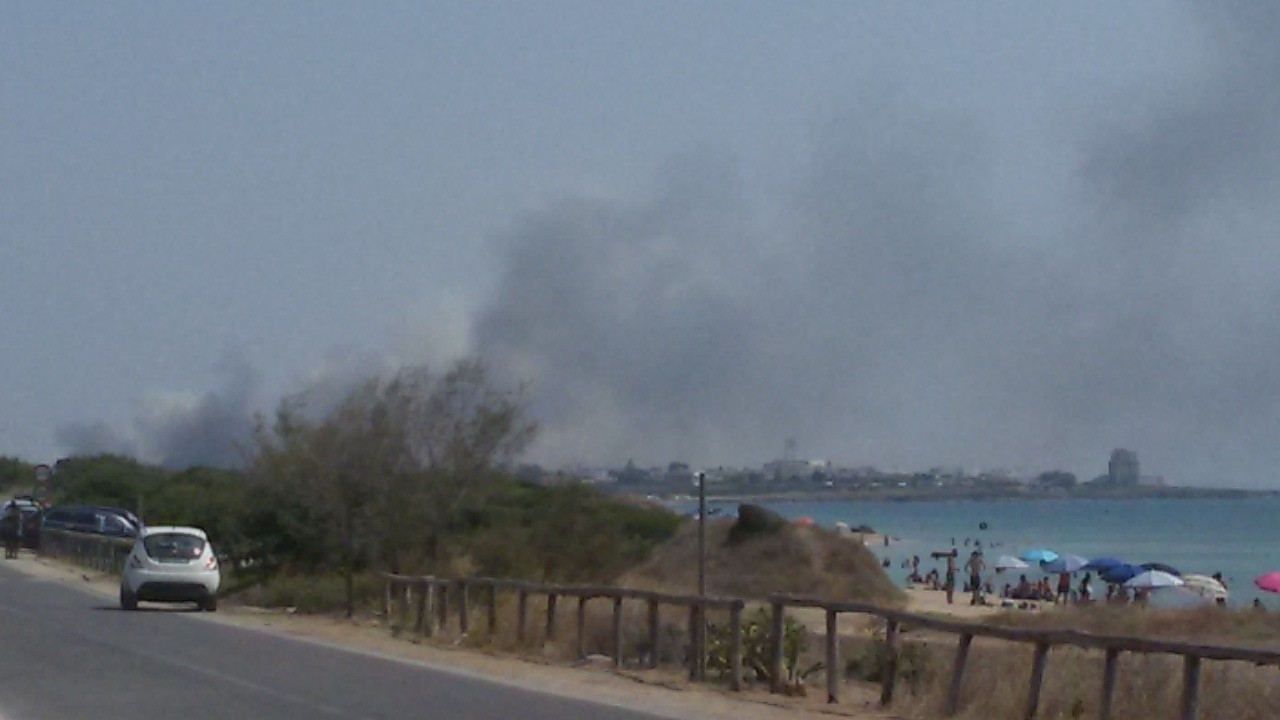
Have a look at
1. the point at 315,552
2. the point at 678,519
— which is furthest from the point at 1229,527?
the point at 315,552

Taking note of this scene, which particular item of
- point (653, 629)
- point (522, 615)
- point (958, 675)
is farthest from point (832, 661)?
point (522, 615)

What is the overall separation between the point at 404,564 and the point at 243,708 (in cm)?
2035

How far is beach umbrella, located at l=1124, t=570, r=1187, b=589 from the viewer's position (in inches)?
2084

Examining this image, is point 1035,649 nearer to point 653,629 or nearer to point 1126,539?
point 653,629

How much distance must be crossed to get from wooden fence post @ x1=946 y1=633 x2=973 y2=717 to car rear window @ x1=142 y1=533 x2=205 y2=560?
809 inches

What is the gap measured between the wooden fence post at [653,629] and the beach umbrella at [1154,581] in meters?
32.9

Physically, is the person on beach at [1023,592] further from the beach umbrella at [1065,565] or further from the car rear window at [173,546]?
the car rear window at [173,546]

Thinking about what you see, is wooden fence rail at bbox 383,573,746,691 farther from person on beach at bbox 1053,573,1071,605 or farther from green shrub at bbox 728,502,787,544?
person on beach at bbox 1053,573,1071,605

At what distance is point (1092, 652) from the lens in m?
20.6

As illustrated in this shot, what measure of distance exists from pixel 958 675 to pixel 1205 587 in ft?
126

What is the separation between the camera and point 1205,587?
53.7 m

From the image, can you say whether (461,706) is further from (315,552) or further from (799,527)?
(799,527)

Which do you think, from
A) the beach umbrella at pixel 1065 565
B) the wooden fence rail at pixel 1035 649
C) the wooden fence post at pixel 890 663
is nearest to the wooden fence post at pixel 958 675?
the wooden fence rail at pixel 1035 649

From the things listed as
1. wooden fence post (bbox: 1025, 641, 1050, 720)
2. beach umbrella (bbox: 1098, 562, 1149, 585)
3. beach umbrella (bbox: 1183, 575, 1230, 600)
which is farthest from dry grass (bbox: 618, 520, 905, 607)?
wooden fence post (bbox: 1025, 641, 1050, 720)
